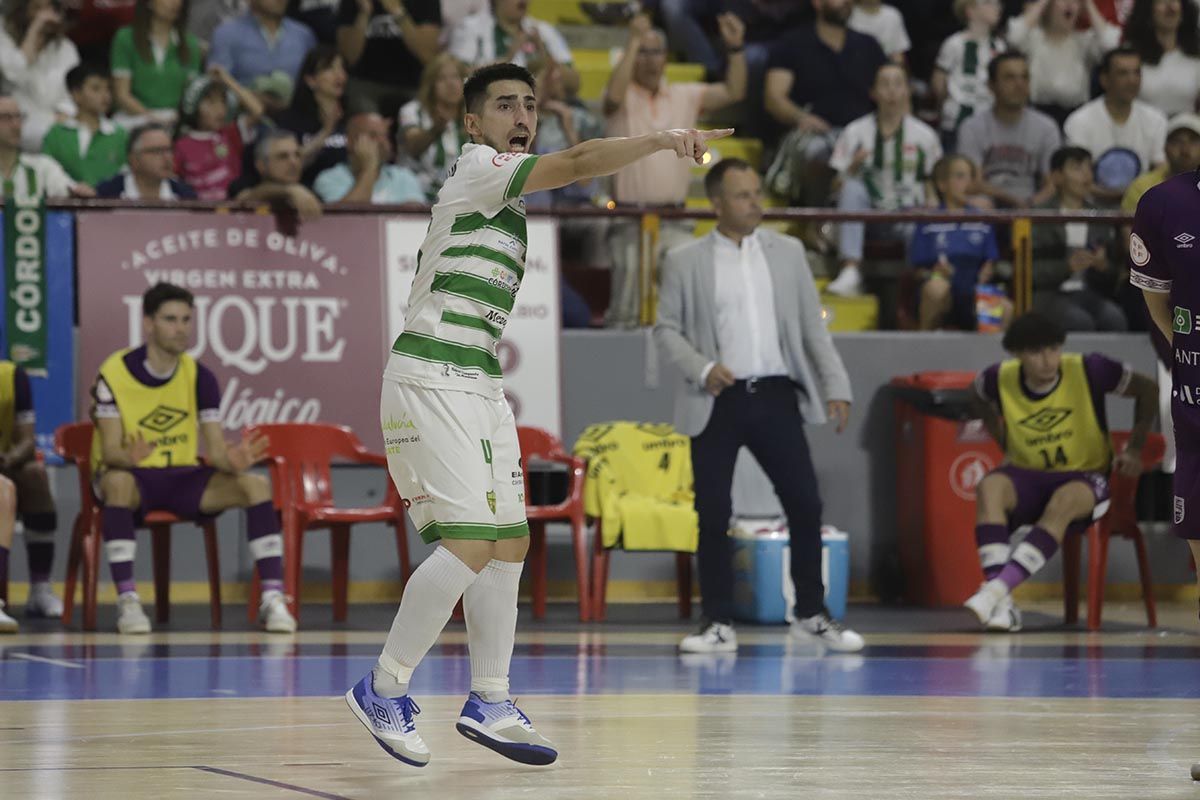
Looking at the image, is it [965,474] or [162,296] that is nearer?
[162,296]

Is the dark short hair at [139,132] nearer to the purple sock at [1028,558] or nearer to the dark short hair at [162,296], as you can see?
the dark short hair at [162,296]

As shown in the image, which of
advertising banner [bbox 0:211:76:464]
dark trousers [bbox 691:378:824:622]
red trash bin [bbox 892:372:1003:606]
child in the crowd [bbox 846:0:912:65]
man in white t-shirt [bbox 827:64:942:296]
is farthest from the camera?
child in the crowd [bbox 846:0:912:65]

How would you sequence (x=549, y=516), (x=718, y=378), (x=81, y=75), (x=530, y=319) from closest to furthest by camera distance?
(x=718, y=378), (x=549, y=516), (x=530, y=319), (x=81, y=75)

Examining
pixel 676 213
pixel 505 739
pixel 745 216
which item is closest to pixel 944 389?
pixel 676 213

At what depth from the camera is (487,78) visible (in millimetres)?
5496

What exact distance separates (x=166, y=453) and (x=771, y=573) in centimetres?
322

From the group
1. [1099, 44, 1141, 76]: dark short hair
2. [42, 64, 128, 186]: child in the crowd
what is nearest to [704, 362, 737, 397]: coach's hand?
[42, 64, 128, 186]: child in the crowd

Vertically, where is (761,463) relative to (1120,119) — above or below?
below

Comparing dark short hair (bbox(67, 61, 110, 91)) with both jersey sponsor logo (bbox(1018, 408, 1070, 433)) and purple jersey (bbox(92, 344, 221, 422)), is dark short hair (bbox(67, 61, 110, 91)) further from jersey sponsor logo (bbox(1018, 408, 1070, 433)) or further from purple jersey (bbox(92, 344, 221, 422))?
jersey sponsor logo (bbox(1018, 408, 1070, 433))

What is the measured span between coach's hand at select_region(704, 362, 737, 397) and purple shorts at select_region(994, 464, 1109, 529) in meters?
2.40

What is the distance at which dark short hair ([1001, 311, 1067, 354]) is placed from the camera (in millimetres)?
9984

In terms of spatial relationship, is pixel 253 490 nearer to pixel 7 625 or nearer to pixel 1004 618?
pixel 7 625

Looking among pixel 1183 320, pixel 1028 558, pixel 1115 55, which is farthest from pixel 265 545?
pixel 1115 55

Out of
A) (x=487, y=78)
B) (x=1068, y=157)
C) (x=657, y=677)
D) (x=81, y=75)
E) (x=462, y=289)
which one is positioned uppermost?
(x=81, y=75)
